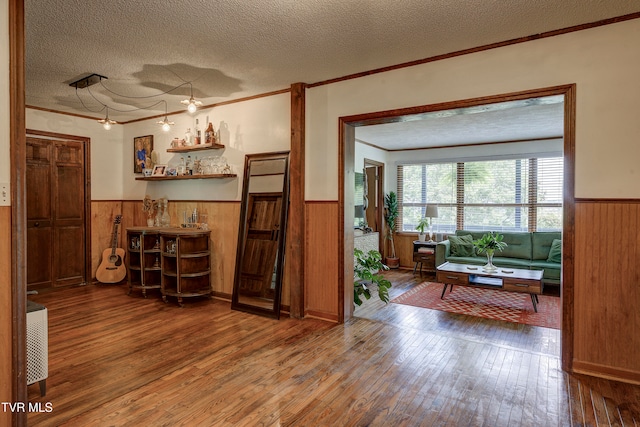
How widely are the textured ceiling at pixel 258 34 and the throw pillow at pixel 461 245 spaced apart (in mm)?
4000

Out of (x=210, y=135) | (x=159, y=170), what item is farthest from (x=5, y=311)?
(x=159, y=170)

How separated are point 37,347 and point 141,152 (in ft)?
12.9

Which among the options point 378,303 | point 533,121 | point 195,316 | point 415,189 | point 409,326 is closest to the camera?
point 409,326

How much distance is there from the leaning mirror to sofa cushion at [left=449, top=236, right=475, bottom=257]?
12.1ft

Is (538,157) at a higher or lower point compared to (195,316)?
higher

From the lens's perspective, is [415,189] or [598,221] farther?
[415,189]

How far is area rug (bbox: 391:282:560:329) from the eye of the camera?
4289 mm

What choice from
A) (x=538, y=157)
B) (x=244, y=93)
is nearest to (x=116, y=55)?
(x=244, y=93)

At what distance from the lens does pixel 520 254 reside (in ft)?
20.3

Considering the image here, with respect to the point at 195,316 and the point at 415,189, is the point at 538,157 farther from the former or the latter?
the point at 195,316

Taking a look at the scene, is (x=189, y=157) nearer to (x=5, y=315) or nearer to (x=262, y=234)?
(x=262, y=234)

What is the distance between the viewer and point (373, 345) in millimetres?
3330

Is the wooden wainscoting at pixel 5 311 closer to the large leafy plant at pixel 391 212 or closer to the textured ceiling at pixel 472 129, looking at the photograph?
the textured ceiling at pixel 472 129

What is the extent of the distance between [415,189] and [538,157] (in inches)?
91.1
